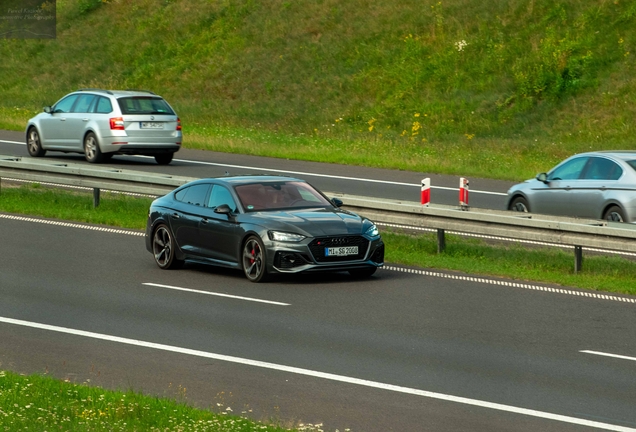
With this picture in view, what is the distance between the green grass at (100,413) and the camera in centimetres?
753

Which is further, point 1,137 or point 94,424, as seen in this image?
point 1,137

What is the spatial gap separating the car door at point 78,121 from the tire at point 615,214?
14717mm

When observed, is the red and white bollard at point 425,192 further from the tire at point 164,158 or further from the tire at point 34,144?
the tire at point 34,144

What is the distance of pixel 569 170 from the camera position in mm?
20609

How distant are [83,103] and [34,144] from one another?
195 cm

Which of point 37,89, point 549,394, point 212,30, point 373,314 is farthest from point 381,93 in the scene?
point 549,394

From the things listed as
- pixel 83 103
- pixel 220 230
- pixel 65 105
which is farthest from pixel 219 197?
pixel 65 105

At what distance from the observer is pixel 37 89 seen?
5072 centimetres

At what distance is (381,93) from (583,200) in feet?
74.2

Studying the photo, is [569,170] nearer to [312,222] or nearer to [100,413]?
[312,222]

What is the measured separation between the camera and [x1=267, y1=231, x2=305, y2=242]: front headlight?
1484cm

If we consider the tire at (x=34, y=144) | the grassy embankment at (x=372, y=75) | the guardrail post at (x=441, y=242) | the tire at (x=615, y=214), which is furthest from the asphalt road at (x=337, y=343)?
the grassy embankment at (x=372, y=75)

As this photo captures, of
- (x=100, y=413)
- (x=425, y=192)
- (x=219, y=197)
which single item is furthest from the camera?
(x=425, y=192)

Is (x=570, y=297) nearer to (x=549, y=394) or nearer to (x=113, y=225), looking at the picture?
(x=549, y=394)
